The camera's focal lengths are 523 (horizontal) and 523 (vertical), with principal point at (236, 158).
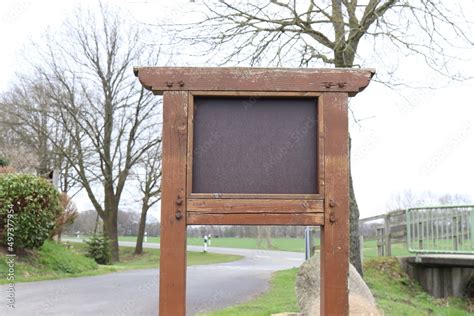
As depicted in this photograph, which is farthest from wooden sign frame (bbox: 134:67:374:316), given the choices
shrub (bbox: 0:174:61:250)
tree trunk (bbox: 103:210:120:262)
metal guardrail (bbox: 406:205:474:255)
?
tree trunk (bbox: 103:210:120:262)

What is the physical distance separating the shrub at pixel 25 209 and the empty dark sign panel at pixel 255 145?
9.58 meters

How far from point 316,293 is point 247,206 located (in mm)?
3136

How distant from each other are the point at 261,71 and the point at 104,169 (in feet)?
76.0

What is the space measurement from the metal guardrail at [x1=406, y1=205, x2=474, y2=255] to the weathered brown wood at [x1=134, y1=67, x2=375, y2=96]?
28.9 ft

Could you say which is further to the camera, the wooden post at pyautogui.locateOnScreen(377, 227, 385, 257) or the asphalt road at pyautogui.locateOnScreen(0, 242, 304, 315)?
the wooden post at pyautogui.locateOnScreen(377, 227, 385, 257)

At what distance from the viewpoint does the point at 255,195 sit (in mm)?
3570

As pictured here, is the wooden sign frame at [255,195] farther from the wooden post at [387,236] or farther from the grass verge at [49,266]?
the wooden post at [387,236]

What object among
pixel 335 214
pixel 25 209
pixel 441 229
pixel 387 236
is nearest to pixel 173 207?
pixel 335 214

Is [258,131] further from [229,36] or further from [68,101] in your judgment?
[68,101]

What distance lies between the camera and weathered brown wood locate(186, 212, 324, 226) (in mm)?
3529

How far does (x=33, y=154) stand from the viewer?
1005 inches

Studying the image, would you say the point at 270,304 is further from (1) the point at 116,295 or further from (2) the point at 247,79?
(2) the point at 247,79

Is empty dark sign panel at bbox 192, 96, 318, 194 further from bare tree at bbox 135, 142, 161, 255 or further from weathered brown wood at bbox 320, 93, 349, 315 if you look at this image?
bare tree at bbox 135, 142, 161, 255

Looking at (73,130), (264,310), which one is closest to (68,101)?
(73,130)
